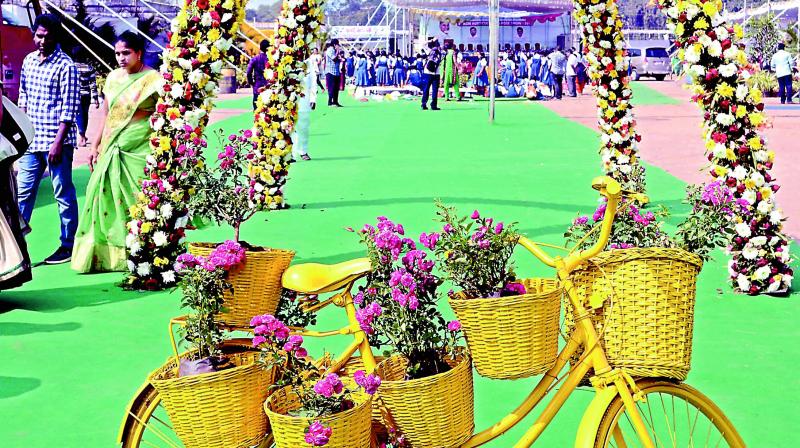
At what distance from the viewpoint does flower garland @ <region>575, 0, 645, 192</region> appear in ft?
35.4

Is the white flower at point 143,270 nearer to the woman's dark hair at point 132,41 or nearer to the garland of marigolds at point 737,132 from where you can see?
the woman's dark hair at point 132,41

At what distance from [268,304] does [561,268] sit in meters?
1.01

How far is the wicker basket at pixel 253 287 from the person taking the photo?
358cm

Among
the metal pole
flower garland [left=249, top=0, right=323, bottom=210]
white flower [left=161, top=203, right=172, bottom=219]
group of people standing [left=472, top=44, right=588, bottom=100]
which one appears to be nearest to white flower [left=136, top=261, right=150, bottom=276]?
white flower [left=161, top=203, right=172, bottom=219]

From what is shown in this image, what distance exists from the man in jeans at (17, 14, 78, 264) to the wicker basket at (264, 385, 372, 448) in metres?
5.93

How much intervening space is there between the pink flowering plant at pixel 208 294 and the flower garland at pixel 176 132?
4.33 metres

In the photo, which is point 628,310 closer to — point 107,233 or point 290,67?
point 107,233

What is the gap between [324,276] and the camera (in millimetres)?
3441

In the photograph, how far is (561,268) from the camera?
328cm

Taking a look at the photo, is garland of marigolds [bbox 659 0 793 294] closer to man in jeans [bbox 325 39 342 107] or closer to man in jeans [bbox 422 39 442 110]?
man in jeans [bbox 422 39 442 110]

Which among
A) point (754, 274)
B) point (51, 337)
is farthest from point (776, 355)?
point (51, 337)

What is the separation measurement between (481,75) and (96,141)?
29.4m

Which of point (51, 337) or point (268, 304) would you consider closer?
point (268, 304)

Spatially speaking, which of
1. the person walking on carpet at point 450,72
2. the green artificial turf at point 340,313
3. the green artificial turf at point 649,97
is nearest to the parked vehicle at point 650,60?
the green artificial turf at point 649,97
